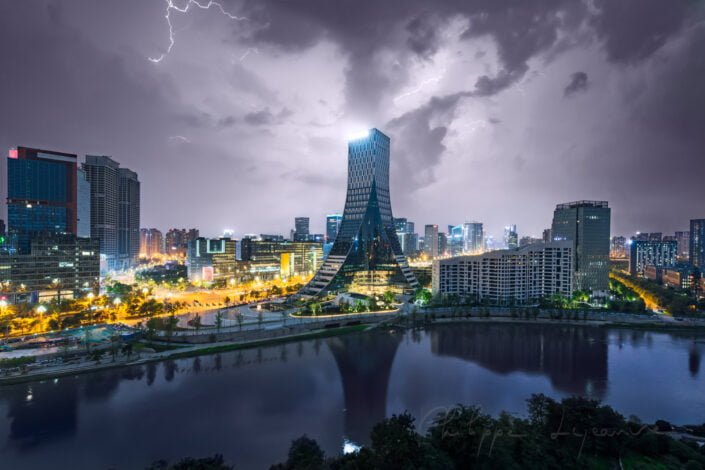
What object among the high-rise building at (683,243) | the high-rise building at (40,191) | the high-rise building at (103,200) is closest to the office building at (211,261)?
the high-rise building at (40,191)

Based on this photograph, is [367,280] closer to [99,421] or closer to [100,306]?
[100,306]

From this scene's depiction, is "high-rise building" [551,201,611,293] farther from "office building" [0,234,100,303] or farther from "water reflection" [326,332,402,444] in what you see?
"office building" [0,234,100,303]

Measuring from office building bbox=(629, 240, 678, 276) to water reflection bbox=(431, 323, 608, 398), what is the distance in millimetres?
35960

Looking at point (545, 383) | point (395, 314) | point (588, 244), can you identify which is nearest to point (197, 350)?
point (395, 314)

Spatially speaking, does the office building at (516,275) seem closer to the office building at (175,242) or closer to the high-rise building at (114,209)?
the high-rise building at (114,209)

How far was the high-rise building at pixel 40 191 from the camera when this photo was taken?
3600 centimetres

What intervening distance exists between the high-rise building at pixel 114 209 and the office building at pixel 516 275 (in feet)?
154

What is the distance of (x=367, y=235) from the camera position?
31.9 metres

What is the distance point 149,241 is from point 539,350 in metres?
88.9

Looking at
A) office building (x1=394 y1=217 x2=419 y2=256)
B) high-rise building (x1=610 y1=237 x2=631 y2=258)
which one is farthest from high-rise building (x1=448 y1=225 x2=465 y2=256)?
high-rise building (x1=610 y1=237 x2=631 y2=258)

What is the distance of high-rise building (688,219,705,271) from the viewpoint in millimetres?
43688

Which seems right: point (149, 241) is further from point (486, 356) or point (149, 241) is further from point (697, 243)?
point (697, 243)

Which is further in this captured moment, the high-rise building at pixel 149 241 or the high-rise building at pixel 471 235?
the high-rise building at pixel 471 235

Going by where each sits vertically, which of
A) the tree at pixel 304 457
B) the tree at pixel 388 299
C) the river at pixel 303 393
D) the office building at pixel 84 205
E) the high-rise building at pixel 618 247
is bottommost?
the river at pixel 303 393
